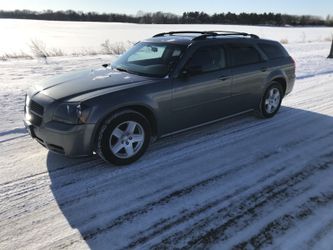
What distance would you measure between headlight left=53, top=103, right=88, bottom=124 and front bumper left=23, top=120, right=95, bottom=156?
0.20 feet

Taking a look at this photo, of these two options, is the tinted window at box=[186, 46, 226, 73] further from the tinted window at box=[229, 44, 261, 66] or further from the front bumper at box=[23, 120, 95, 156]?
the front bumper at box=[23, 120, 95, 156]

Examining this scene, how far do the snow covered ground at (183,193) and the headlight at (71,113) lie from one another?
698 mm

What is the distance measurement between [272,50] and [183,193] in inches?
159

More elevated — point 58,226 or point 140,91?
point 140,91

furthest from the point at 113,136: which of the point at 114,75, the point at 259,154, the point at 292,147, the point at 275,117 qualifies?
the point at 275,117

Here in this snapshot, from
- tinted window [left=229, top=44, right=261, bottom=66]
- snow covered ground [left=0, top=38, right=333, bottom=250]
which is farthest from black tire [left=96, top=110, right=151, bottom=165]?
tinted window [left=229, top=44, right=261, bottom=66]

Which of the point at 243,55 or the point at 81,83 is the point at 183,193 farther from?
the point at 243,55

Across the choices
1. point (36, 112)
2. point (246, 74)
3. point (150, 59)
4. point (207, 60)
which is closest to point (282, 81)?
point (246, 74)

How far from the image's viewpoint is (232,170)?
4516 millimetres

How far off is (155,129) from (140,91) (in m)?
0.63

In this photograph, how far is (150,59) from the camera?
215 inches

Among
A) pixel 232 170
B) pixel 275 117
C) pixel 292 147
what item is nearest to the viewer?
pixel 232 170

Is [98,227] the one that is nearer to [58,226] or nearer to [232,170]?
[58,226]

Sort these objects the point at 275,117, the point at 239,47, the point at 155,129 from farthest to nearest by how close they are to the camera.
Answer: the point at 275,117 → the point at 239,47 → the point at 155,129
